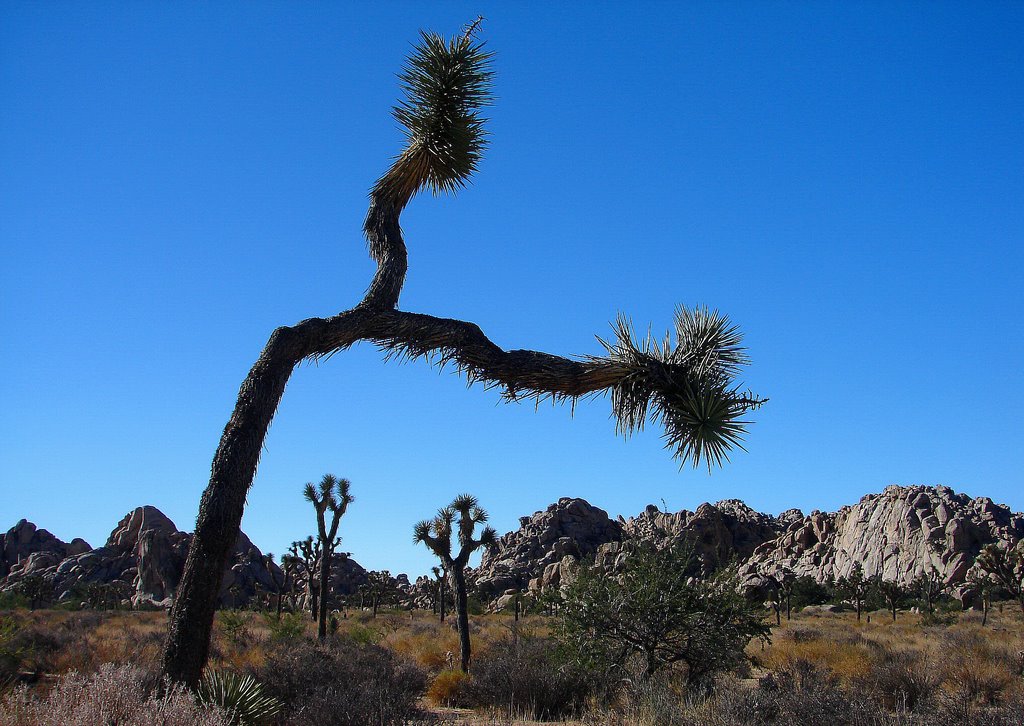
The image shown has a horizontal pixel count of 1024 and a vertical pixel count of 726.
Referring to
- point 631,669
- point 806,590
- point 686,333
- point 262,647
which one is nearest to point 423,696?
point 631,669

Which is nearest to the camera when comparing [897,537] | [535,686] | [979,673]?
[535,686]

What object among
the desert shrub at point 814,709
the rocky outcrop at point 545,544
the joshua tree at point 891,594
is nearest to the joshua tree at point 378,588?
the rocky outcrop at point 545,544

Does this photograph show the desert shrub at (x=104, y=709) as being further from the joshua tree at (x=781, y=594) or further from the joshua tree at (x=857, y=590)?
the joshua tree at (x=781, y=594)

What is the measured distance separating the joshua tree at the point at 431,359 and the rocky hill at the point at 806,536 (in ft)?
181

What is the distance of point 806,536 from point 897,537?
1327 centimetres

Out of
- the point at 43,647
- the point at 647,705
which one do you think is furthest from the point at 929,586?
the point at 43,647

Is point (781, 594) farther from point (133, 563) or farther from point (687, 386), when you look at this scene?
point (133, 563)

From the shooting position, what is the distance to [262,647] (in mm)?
17703

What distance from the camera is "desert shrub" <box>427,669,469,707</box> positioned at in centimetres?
1316

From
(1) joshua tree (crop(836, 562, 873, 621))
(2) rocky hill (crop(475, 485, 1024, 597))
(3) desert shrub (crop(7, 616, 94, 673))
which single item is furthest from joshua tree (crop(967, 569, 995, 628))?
(3) desert shrub (crop(7, 616, 94, 673))

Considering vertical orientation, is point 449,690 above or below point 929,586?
below

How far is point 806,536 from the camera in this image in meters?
84.6

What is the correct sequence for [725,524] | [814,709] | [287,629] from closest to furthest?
[814,709] < [287,629] < [725,524]

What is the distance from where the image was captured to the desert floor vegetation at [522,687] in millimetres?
5223
